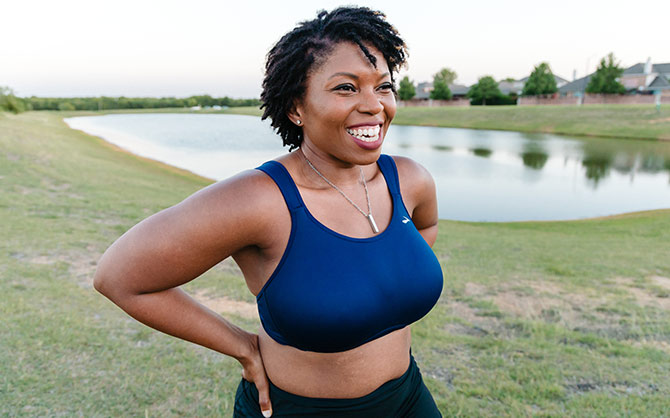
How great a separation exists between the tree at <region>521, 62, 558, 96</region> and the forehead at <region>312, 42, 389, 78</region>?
75.4 metres

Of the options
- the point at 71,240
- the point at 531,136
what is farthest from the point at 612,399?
the point at 531,136

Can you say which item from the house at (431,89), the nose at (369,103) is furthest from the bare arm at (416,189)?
the house at (431,89)

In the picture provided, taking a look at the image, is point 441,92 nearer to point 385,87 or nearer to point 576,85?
point 576,85

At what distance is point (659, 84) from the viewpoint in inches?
2753

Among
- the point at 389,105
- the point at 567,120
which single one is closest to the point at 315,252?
the point at 389,105

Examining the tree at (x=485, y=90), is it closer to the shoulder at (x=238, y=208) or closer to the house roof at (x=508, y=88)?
the house roof at (x=508, y=88)

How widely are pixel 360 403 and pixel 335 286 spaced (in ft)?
1.55

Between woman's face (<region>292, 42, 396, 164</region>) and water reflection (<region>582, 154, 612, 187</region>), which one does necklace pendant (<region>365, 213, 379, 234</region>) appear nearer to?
woman's face (<region>292, 42, 396, 164</region>)

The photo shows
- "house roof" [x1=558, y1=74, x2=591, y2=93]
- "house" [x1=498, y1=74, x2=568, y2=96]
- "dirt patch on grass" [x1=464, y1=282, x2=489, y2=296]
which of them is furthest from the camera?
"house" [x1=498, y1=74, x2=568, y2=96]

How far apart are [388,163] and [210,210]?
0.76 meters

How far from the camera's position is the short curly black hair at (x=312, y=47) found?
1.54 metres

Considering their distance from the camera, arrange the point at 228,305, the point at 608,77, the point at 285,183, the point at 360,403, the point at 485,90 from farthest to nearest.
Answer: the point at 485,90 → the point at 608,77 → the point at 228,305 → the point at 360,403 → the point at 285,183

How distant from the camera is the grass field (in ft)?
10.5

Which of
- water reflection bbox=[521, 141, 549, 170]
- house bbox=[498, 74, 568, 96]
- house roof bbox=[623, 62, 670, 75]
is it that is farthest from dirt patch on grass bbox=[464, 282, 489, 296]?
house bbox=[498, 74, 568, 96]
